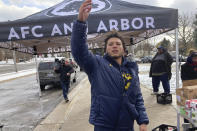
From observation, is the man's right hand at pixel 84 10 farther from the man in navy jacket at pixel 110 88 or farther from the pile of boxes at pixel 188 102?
the pile of boxes at pixel 188 102

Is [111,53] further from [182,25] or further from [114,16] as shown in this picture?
[182,25]

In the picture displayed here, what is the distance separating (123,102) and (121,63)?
17.5 inches

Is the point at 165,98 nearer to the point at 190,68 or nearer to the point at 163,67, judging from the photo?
the point at 163,67

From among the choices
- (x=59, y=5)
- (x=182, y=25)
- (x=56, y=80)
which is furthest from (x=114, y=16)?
(x=182, y=25)

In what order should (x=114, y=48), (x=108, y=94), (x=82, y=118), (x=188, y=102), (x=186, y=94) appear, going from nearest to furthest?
1. (x=108, y=94)
2. (x=114, y=48)
3. (x=188, y=102)
4. (x=186, y=94)
5. (x=82, y=118)

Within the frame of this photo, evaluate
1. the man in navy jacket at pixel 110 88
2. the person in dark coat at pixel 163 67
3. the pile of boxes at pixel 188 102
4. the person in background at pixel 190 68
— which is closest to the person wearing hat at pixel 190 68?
the person in background at pixel 190 68

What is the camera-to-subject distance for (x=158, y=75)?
17.7 feet

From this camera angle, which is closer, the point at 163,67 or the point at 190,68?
the point at 190,68

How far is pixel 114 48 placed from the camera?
1724 millimetres

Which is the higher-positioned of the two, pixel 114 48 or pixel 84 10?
pixel 84 10

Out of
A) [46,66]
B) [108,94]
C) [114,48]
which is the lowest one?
[46,66]

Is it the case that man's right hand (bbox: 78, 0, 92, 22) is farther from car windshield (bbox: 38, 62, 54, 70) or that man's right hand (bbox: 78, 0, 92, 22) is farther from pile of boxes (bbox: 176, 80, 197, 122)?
car windshield (bbox: 38, 62, 54, 70)

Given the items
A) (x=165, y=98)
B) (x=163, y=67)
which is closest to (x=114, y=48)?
(x=165, y=98)

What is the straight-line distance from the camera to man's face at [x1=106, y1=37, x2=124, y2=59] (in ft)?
5.63
